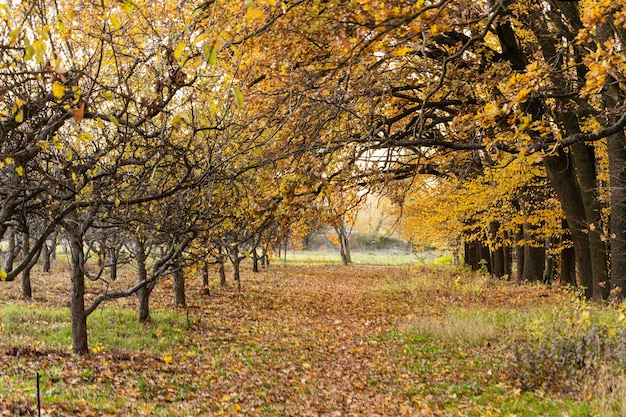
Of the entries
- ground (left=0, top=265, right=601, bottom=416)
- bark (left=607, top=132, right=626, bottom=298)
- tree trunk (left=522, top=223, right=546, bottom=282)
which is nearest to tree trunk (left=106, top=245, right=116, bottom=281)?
ground (left=0, top=265, right=601, bottom=416)

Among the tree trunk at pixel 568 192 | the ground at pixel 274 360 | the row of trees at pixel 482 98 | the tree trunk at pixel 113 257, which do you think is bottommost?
the ground at pixel 274 360

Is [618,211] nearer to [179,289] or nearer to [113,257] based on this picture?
[179,289]

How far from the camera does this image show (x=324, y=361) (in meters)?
10.4

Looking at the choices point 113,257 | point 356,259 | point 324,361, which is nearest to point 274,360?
point 324,361

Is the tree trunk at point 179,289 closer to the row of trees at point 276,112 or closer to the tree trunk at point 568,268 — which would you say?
the row of trees at point 276,112

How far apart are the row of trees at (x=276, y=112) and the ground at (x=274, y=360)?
4.39 ft

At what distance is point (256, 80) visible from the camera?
8586 mm

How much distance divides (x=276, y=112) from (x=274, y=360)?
488cm

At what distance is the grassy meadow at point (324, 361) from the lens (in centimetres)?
673

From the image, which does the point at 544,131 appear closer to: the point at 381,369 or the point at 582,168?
the point at 381,369

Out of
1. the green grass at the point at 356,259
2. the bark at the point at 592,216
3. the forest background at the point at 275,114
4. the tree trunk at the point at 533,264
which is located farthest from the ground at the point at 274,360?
the green grass at the point at 356,259

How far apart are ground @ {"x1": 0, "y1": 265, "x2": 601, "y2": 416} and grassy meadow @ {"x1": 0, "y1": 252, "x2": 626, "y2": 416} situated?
3cm

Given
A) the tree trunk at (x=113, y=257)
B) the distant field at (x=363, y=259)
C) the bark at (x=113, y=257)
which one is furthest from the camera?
the distant field at (x=363, y=259)

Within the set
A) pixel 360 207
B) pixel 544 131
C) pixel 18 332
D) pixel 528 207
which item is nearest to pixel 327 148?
pixel 544 131
